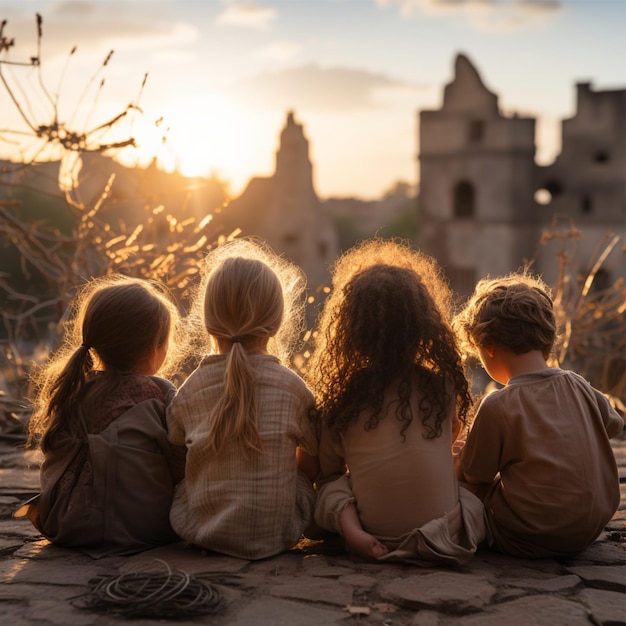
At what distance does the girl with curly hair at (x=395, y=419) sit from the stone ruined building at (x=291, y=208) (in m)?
26.4

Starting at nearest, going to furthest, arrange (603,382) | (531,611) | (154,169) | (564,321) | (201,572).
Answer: (531,611) → (201,572) → (154,169) → (564,321) → (603,382)

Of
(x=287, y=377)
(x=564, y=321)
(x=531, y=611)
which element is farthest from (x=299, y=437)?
(x=564, y=321)

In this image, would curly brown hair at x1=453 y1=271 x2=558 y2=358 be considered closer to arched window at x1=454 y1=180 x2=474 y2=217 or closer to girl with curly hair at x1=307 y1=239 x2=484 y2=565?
girl with curly hair at x1=307 y1=239 x2=484 y2=565

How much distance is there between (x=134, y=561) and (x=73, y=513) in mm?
345

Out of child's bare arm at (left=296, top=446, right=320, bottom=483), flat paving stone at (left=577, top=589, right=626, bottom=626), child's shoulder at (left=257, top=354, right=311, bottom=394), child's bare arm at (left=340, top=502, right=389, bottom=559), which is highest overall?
child's shoulder at (left=257, top=354, right=311, bottom=394)

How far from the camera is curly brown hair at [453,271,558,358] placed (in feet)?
11.3

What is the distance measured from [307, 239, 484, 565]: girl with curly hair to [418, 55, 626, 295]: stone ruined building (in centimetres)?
2367

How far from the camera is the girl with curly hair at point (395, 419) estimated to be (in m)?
3.29

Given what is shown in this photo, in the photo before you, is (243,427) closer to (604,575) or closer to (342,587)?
(342,587)

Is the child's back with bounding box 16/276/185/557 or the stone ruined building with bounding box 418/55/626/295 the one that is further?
the stone ruined building with bounding box 418/55/626/295

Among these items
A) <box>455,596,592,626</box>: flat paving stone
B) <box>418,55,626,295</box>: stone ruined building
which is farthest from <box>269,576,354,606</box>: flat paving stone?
<box>418,55,626,295</box>: stone ruined building

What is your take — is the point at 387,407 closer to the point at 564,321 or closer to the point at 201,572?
the point at 201,572

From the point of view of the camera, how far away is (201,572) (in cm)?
314

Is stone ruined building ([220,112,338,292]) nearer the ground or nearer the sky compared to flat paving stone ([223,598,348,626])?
nearer the sky
